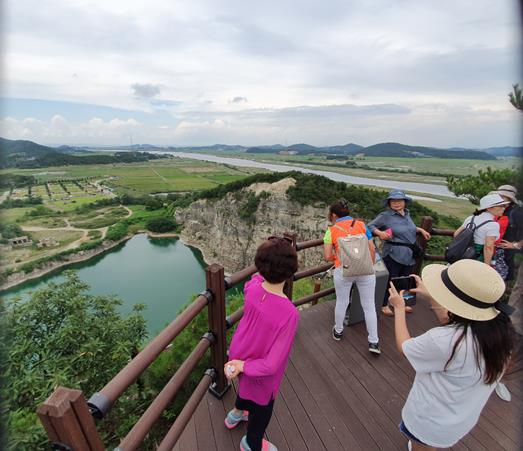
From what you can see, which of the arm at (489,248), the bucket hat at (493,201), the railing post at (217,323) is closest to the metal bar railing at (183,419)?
the railing post at (217,323)

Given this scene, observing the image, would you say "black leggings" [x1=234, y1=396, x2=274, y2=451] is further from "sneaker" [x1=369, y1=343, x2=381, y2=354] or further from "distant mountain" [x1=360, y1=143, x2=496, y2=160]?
"distant mountain" [x1=360, y1=143, x2=496, y2=160]

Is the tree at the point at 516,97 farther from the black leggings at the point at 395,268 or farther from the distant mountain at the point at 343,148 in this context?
the distant mountain at the point at 343,148

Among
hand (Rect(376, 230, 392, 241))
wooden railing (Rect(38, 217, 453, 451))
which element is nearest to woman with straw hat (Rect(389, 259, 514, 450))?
wooden railing (Rect(38, 217, 453, 451))

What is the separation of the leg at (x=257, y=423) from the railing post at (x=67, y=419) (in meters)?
0.98

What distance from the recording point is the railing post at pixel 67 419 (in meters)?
0.89

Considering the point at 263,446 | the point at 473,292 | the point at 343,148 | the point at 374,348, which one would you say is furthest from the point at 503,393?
the point at 343,148

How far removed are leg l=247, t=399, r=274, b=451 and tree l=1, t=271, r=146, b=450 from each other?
102 inches

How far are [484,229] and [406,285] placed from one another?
100 centimetres

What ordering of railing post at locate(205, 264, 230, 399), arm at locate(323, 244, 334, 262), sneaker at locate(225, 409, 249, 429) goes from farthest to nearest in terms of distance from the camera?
arm at locate(323, 244, 334, 262) → sneaker at locate(225, 409, 249, 429) → railing post at locate(205, 264, 230, 399)

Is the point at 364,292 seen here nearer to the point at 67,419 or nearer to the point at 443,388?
the point at 443,388

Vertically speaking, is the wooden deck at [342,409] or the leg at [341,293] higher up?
the leg at [341,293]

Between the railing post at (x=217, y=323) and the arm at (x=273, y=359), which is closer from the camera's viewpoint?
the arm at (x=273, y=359)

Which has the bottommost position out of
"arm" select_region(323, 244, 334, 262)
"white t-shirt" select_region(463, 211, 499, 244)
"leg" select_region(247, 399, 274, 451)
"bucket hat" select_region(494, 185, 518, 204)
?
"leg" select_region(247, 399, 274, 451)

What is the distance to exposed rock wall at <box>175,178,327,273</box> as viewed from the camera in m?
23.7
